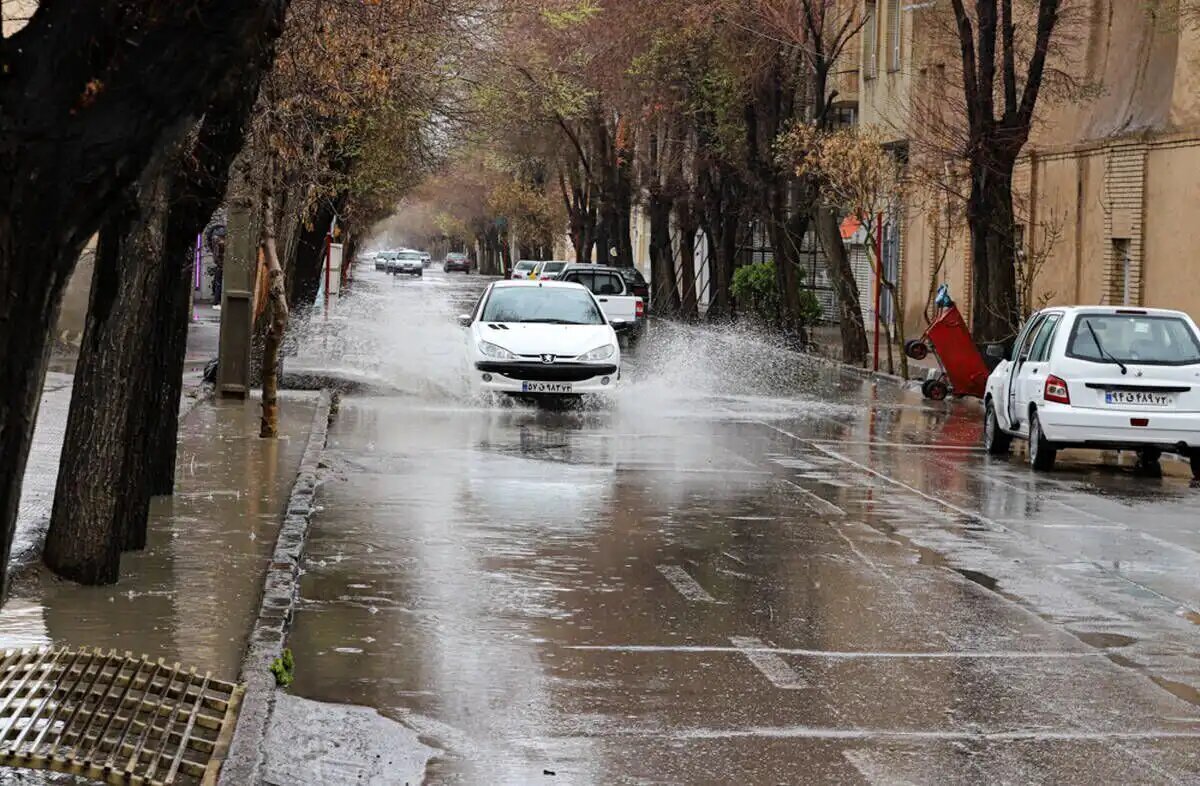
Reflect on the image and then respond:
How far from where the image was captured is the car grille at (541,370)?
23.5 m

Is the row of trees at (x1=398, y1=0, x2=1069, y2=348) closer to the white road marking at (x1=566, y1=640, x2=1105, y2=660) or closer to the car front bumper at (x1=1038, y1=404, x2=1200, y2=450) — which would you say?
the car front bumper at (x1=1038, y1=404, x2=1200, y2=450)

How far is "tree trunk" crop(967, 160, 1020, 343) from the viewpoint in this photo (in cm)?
2864

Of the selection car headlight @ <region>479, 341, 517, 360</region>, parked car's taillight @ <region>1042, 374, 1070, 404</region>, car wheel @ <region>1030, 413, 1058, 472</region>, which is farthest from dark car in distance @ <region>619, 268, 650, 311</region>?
parked car's taillight @ <region>1042, 374, 1070, 404</region>

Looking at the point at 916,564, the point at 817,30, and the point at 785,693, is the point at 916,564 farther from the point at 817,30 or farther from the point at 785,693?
the point at 817,30

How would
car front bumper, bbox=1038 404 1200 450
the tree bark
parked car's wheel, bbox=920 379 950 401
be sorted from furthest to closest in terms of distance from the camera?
parked car's wheel, bbox=920 379 950 401 < car front bumper, bbox=1038 404 1200 450 < the tree bark

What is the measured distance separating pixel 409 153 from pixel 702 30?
12.8m

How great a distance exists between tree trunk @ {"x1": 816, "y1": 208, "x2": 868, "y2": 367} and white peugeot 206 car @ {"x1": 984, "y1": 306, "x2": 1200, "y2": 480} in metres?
16.1

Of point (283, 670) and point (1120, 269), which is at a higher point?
point (1120, 269)

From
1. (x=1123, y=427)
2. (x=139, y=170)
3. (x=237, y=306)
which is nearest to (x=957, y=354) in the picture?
(x=1123, y=427)

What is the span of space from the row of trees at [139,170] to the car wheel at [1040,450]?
6.74 metres

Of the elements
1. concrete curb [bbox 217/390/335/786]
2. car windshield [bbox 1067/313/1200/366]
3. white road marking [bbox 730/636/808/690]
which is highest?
car windshield [bbox 1067/313/1200/366]

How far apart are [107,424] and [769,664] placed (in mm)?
3863

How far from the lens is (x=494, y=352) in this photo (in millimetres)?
23719

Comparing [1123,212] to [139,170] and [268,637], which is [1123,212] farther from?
[139,170]
